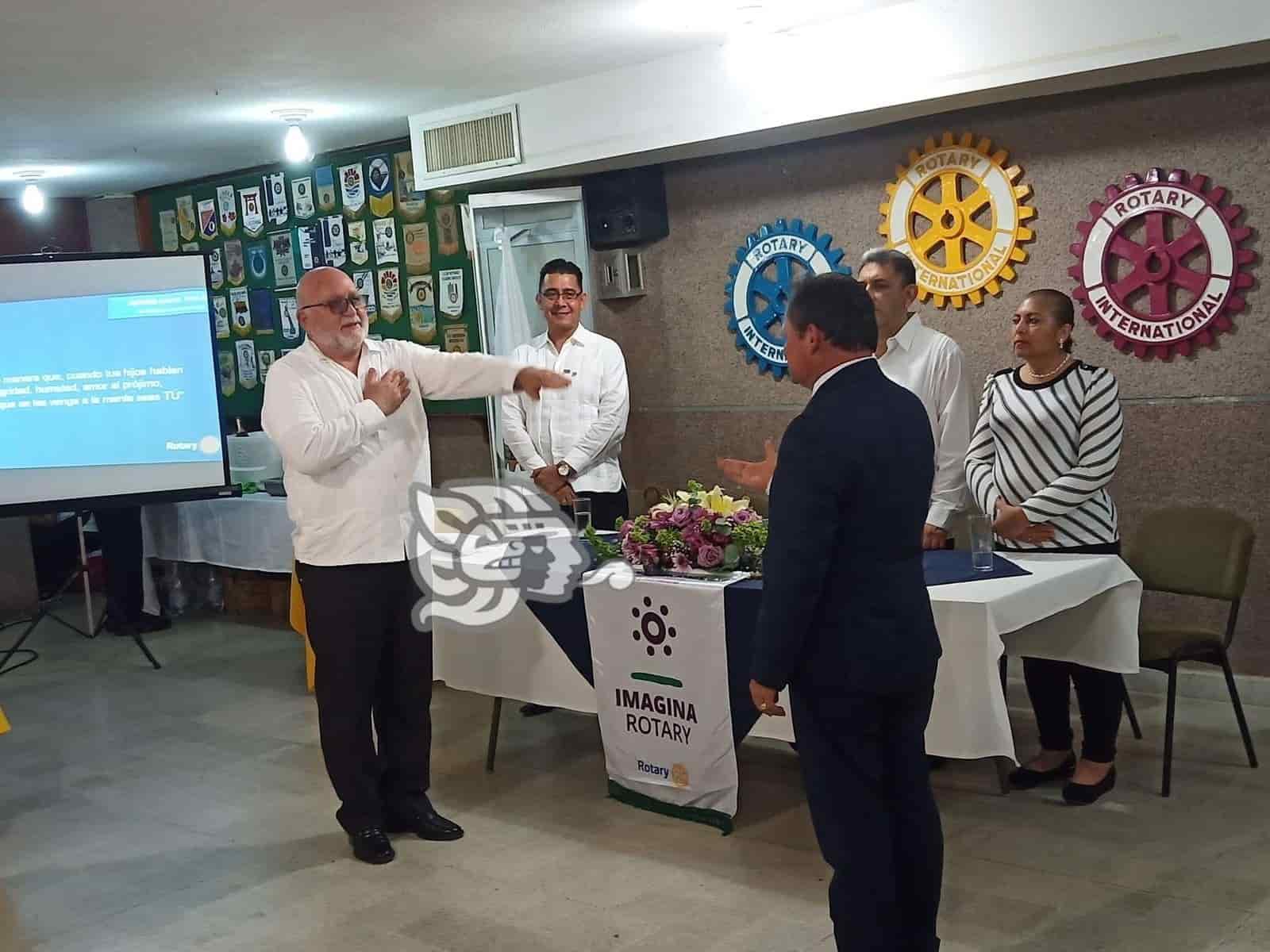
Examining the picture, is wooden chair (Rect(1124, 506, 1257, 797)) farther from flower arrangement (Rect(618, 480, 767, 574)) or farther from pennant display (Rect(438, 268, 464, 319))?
pennant display (Rect(438, 268, 464, 319))

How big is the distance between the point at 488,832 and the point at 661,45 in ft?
10.2

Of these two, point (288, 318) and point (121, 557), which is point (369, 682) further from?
point (288, 318)

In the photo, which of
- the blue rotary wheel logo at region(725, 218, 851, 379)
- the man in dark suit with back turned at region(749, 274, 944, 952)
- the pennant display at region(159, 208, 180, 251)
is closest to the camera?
the man in dark suit with back turned at region(749, 274, 944, 952)

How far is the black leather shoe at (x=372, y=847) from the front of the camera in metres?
3.87

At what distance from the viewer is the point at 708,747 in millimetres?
3852

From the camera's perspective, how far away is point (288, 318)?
8453 millimetres

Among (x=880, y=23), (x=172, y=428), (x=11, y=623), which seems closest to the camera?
(x=880, y=23)

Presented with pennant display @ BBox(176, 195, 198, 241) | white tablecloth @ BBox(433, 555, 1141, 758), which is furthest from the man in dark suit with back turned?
pennant display @ BBox(176, 195, 198, 241)

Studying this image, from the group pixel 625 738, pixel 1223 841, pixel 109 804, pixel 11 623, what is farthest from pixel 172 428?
pixel 1223 841

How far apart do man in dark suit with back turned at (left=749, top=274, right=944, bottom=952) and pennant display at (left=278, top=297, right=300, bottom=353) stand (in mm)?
6154

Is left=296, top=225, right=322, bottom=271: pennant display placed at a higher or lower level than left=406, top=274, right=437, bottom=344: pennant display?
higher

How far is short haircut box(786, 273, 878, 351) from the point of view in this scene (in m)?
2.69

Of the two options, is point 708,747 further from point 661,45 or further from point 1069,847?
point 661,45

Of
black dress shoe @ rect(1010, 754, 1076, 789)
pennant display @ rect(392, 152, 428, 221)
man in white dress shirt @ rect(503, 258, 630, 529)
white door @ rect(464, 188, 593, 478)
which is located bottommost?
black dress shoe @ rect(1010, 754, 1076, 789)
